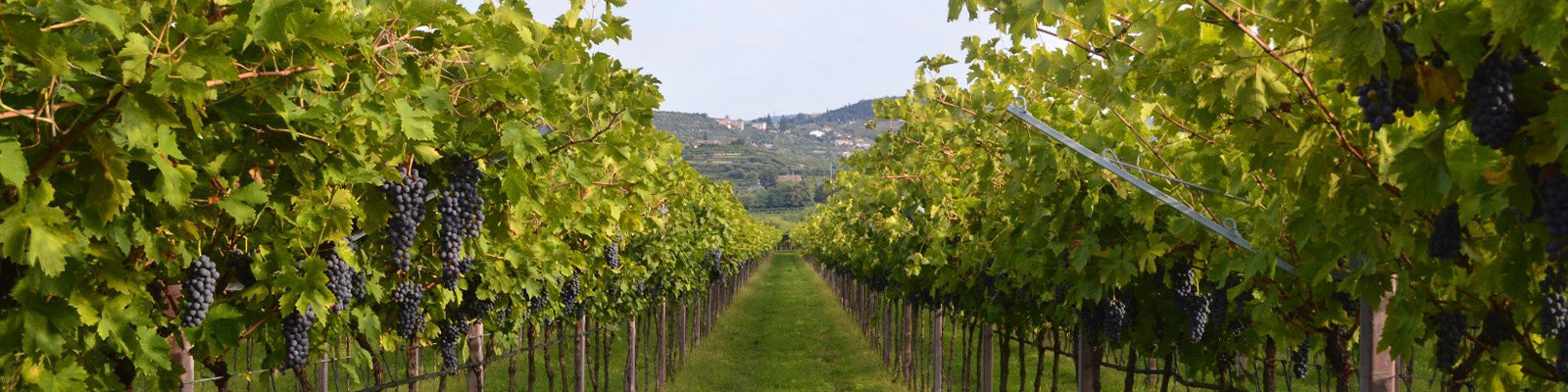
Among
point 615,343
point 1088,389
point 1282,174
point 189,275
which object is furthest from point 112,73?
point 615,343

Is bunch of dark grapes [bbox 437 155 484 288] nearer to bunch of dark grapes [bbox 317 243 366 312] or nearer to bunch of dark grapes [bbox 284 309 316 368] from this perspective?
bunch of dark grapes [bbox 317 243 366 312]

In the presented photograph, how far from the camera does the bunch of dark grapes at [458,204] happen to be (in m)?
4.41

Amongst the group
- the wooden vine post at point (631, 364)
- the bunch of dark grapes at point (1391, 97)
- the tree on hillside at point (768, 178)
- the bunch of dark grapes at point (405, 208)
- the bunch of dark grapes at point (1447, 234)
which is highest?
the tree on hillside at point (768, 178)

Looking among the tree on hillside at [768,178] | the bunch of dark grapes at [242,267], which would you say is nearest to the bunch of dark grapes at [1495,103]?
the bunch of dark grapes at [242,267]

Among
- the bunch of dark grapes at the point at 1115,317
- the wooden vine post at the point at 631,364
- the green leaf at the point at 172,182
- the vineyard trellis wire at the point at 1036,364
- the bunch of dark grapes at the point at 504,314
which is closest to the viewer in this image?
the green leaf at the point at 172,182

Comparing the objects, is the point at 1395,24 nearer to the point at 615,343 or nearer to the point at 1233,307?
Result: the point at 1233,307

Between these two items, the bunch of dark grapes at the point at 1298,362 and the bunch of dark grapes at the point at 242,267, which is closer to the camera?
the bunch of dark grapes at the point at 242,267

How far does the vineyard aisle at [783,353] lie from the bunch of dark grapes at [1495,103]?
51.0 feet

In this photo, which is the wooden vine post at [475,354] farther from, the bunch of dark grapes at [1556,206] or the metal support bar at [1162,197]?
the bunch of dark grapes at [1556,206]

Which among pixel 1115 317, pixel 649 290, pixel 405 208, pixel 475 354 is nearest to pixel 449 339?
pixel 475 354

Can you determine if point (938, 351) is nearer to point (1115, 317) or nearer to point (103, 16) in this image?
point (1115, 317)

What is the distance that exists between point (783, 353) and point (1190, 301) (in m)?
16.9

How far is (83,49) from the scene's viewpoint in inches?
92.7

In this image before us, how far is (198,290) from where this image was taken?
11.2ft
